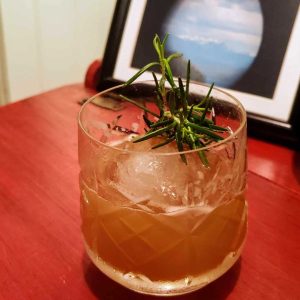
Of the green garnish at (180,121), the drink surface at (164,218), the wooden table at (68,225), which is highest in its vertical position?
the green garnish at (180,121)

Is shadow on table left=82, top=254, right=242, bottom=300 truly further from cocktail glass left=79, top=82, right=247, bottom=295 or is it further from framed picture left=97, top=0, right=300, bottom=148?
framed picture left=97, top=0, right=300, bottom=148

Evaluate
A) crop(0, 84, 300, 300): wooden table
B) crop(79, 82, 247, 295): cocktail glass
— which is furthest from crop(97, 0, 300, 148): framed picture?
crop(79, 82, 247, 295): cocktail glass

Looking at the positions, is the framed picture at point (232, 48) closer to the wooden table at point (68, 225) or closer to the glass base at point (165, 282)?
the wooden table at point (68, 225)

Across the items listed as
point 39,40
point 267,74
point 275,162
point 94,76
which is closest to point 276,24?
point 267,74

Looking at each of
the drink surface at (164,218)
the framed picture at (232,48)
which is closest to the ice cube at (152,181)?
the drink surface at (164,218)

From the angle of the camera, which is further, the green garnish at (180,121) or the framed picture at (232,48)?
the framed picture at (232,48)

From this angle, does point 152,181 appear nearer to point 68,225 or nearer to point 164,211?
point 164,211

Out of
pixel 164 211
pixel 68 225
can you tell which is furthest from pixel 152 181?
pixel 68 225

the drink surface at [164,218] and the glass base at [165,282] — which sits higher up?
the drink surface at [164,218]
